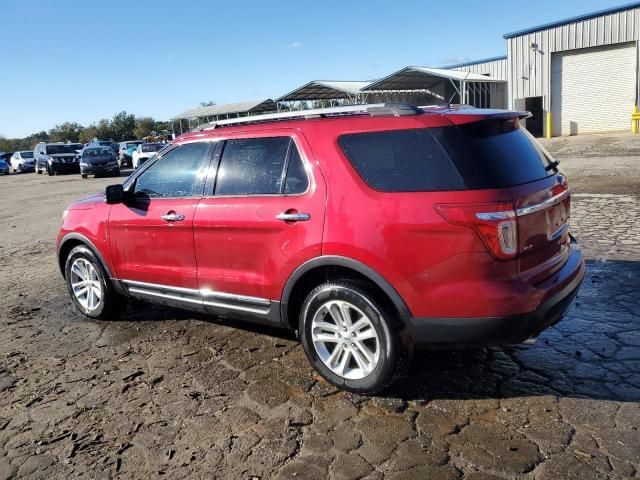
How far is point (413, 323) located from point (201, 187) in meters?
2.07

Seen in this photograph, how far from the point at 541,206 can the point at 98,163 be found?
26.9m

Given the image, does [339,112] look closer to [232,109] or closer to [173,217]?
[173,217]

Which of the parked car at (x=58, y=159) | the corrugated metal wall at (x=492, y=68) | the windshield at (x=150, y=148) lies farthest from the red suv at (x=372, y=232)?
the corrugated metal wall at (x=492, y=68)

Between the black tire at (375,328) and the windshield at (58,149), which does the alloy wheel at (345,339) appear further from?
the windshield at (58,149)

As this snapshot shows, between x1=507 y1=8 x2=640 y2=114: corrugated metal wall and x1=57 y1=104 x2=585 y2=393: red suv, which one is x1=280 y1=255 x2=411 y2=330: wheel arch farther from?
x1=507 y1=8 x2=640 y2=114: corrugated metal wall

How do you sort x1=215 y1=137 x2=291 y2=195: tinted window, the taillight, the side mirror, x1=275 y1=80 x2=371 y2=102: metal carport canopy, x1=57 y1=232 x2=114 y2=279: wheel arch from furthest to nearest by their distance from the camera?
x1=275 y1=80 x2=371 y2=102: metal carport canopy < x1=57 y1=232 x2=114 y2=279: wheel arch < the side mirror < x1=215 y1=137 x2=291 y2=195: tinted window < the taillight

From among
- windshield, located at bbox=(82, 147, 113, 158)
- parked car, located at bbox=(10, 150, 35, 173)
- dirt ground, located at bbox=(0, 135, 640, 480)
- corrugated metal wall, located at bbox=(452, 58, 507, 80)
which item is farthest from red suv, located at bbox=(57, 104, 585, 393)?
parked car, located at bbox=(10, 150, 35, 173)

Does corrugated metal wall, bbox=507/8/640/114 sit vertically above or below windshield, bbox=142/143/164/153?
above

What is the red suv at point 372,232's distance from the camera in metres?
3.19

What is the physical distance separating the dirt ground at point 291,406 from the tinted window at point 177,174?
50.7 inches

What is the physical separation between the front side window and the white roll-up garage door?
1205 inches

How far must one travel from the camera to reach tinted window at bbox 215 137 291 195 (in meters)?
4.02

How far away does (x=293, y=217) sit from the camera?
3.77 metres

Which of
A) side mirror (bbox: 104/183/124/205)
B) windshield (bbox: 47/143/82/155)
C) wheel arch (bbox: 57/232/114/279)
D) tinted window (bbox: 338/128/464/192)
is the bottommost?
wheel arch (bbox: 57/232/114/279)
